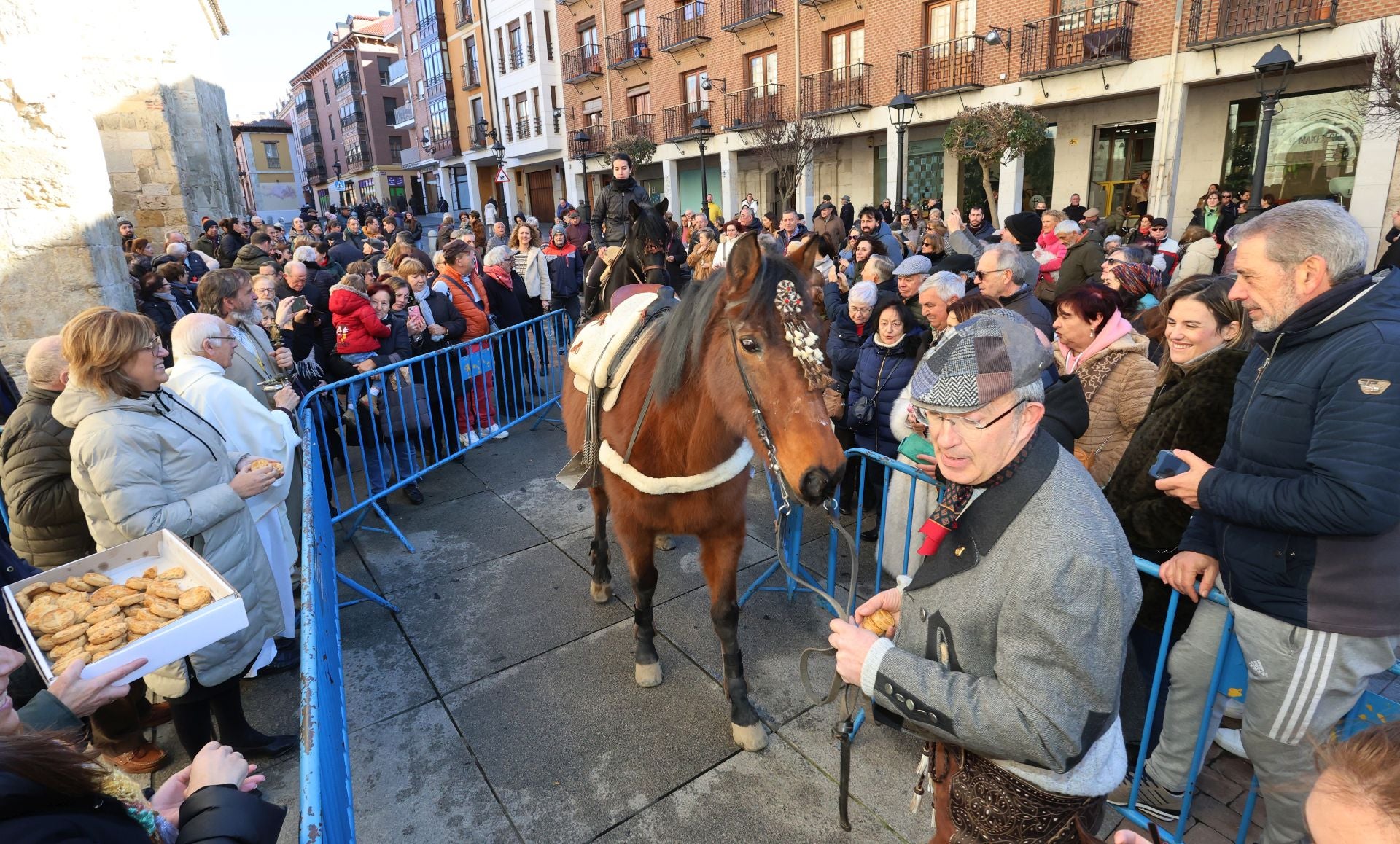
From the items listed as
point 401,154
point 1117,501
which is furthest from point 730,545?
point 401,154

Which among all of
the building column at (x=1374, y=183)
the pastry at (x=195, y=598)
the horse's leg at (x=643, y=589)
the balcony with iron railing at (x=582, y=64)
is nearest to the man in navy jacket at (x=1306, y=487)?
the horse's leg at (x=643, y=589)

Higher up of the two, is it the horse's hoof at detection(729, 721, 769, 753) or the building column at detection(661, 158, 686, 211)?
the building column at detection(661, 158, 686, 211)

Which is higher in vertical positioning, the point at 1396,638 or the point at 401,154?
the point at 401,154

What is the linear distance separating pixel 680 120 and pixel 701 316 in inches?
1098

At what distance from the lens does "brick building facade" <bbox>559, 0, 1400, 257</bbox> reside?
13.7m

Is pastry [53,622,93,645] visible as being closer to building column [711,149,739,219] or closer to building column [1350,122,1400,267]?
building column [1350,122,1400,267]

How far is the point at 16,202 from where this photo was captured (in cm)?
456

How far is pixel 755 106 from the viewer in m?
24.5

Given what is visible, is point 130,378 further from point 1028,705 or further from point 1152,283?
point 1152,283

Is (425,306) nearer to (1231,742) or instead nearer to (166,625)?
(166,625)

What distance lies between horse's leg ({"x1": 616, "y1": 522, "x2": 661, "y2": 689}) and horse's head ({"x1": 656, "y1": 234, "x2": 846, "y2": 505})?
0.90 meters

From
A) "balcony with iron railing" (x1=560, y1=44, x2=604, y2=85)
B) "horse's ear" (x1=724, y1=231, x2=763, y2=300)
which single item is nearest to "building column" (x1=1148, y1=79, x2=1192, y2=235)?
"horse's ear" (x1=724, y1=231, x2=763, y2=300)

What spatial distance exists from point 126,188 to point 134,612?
48.8 ft

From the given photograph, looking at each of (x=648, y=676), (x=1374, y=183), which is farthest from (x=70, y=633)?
(x=1374, y=183)
